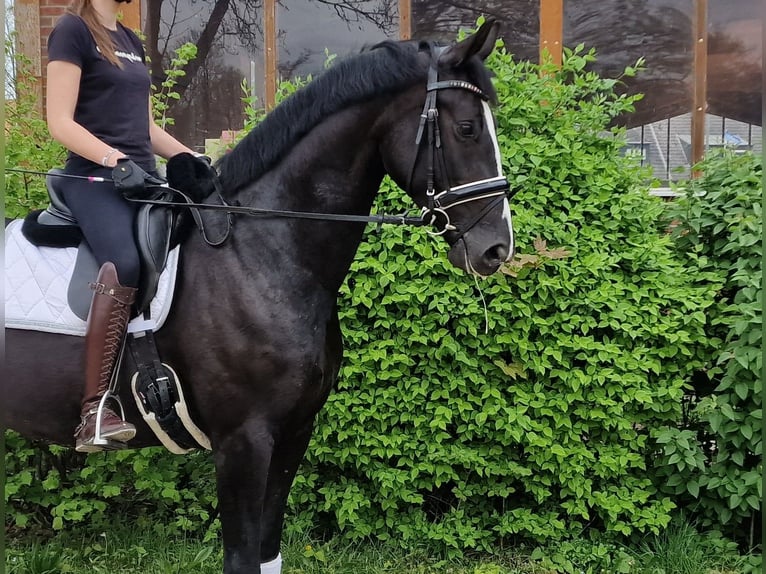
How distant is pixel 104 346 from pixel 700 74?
6086 mm

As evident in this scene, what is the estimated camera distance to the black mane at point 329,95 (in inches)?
98.0

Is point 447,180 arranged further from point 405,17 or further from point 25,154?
point 405,17

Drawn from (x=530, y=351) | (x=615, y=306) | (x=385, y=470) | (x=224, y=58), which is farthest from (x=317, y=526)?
(x=224, y=58)

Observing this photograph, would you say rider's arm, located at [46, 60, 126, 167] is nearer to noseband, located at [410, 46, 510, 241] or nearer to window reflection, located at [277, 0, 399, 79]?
noseband, located at [410, 46, 510, 241]

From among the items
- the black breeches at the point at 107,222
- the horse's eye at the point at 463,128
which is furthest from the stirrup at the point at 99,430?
the horse's eye at the point at 463,128

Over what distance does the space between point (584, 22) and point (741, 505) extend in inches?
184

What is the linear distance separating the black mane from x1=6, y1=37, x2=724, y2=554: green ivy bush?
4.47 ft

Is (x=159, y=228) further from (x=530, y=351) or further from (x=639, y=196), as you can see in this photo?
(x=639, y=196)

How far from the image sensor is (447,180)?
242 cm

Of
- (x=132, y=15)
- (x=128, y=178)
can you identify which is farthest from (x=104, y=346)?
(x=132, y=15)

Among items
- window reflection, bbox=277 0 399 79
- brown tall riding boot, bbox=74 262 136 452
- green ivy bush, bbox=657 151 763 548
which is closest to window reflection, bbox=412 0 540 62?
window reflection, bbox=277 0 399 79

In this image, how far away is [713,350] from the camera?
3994 mm

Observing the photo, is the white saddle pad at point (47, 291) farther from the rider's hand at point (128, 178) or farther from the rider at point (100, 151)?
the rider's hand at point (128, 178)

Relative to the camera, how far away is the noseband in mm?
2365
